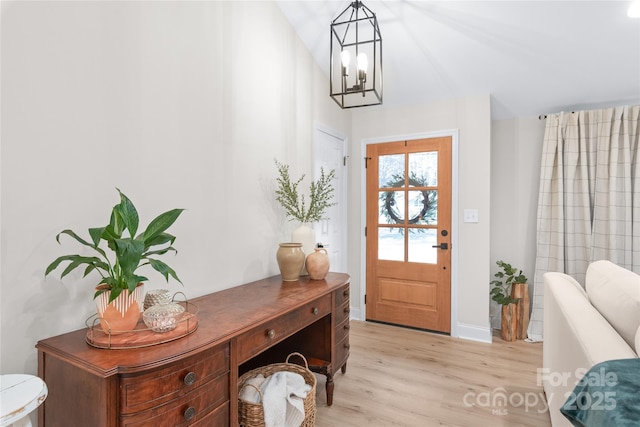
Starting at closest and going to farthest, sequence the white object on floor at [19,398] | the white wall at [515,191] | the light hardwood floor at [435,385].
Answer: the white object on floor at [19,398]
the light hardwood floor at [435,385]
the white wall at [515,191]

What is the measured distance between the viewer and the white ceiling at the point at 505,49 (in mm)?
2324

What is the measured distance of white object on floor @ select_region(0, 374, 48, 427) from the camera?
843 mm

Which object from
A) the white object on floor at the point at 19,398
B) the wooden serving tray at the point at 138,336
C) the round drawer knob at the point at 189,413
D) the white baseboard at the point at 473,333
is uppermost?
the wooden serving tray at the point at 138,336

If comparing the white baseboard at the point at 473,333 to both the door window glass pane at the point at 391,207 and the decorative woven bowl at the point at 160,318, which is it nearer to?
the door window glass pane at the point at 391,207

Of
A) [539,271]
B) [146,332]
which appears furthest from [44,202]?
[539,271]

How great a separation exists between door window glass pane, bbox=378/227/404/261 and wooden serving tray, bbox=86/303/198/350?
99.9 inches

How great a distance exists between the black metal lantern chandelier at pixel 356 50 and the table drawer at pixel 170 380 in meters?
1.56

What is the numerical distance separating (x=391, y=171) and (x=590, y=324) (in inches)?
94.5

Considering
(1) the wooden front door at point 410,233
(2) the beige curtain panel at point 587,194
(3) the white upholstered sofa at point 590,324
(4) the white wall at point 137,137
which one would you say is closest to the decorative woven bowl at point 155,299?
(4) the white wall at point 137,137

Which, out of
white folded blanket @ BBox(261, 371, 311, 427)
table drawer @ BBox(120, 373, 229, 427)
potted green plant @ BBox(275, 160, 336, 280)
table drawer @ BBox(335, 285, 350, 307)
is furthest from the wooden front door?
table drawer @ BBox(120, 373, 229, 427)

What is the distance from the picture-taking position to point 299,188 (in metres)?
2.81

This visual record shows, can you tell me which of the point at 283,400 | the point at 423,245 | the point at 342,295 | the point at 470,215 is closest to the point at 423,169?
the point at 470,215

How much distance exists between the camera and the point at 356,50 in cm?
205

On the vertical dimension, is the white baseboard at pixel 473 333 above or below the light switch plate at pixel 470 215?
below
